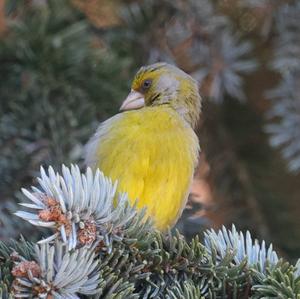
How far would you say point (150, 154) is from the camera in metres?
1.58

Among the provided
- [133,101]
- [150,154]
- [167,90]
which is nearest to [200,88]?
[167,90]

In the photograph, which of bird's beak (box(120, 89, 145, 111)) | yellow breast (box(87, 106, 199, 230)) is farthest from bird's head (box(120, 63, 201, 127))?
yellow breast (box(87, 106, 199, 230))

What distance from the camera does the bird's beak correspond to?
173 cm

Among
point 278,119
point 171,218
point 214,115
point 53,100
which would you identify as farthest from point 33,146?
point 278,119

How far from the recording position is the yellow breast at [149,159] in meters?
1.56

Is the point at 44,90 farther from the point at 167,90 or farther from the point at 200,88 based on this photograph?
the point at 200,88

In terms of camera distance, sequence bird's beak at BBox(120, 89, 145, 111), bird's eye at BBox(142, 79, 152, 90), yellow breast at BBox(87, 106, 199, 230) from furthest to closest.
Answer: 1. bird's eye at BBox(142, 79, 152, 90)
2. bird's beak at BBox(120, 89, 145, 111)
3. yellow breast at BBox(87, 106, 199, 230)

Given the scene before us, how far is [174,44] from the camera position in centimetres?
176

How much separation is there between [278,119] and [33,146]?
66 centimetres

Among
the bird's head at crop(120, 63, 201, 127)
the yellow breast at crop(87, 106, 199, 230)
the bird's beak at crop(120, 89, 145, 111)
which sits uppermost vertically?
the bird's head at crop(120, 63, 201, 127)

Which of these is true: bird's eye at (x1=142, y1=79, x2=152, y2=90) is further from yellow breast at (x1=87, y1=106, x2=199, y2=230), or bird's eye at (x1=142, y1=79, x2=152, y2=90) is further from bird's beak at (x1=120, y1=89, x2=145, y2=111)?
yellow breast at (x1=87, y1=106, x2=199, y2=230)

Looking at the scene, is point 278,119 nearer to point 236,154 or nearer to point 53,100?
point 236,154

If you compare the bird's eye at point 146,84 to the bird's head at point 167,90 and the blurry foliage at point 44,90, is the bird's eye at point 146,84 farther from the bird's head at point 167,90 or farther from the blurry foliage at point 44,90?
the blurry foliage at point 44,90

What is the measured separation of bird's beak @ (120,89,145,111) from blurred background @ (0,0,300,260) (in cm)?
2
